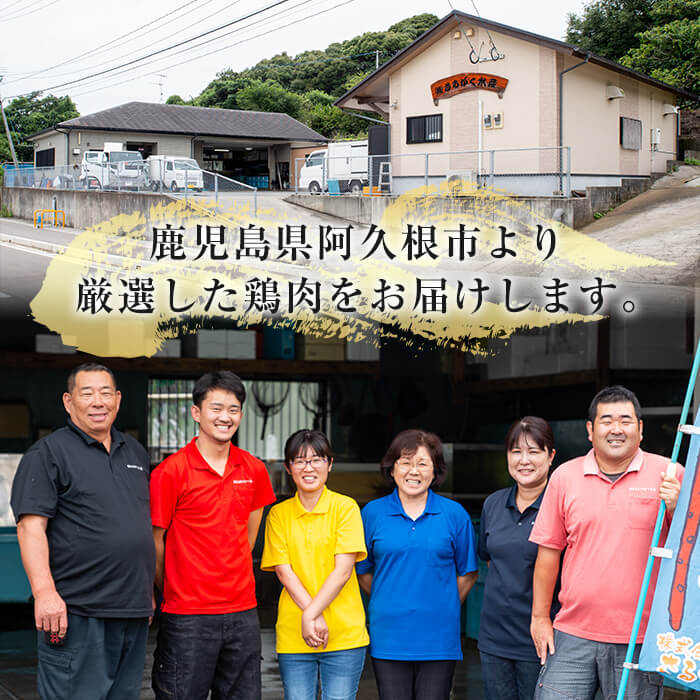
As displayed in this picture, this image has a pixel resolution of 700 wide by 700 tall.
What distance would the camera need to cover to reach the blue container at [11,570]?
5.37 metres

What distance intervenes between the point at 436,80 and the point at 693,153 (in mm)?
7786

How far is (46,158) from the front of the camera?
99.4 feet

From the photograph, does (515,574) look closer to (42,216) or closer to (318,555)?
(318,555)

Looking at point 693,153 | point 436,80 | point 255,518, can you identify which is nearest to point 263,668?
point 255,518

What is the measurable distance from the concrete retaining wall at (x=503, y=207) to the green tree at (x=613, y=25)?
452 inches

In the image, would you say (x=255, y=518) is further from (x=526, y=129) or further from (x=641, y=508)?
(x=526, y=129)

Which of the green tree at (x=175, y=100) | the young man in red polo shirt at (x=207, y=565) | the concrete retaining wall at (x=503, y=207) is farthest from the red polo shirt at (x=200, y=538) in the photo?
the green tree at (x=175, y=100)

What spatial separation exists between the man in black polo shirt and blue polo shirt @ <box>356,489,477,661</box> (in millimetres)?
820

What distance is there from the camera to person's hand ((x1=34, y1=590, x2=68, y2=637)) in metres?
2.99

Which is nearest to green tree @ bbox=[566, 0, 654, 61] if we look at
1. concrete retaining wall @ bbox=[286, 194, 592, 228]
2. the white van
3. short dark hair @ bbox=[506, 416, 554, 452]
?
concrete retaining wall @ bbox=[286, 194, 592, 228]

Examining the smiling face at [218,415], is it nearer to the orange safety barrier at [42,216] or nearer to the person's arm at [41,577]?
the person's arm at [41,577]

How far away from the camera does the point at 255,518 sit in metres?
3.56

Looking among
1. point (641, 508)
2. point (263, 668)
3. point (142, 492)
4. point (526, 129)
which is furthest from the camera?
point (526, 129)

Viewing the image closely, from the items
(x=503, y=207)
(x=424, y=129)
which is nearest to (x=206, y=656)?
(x=503, y=207)
